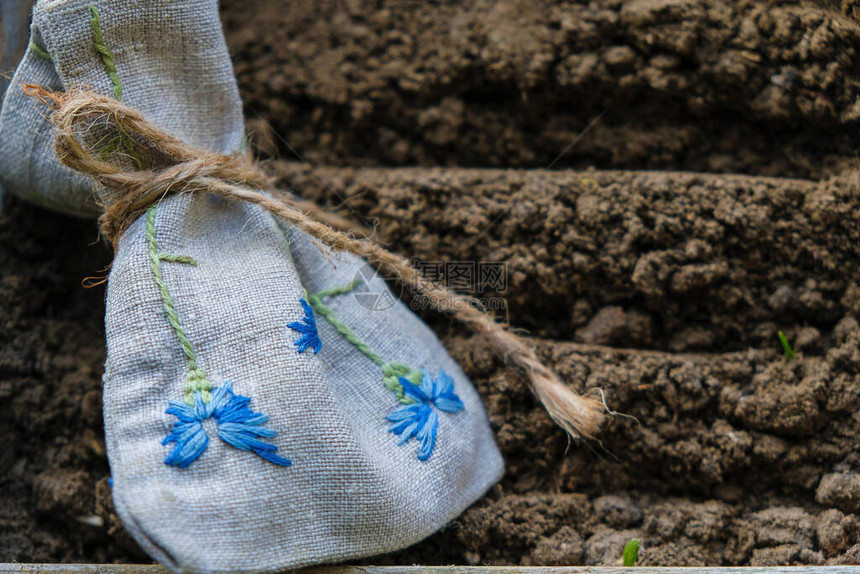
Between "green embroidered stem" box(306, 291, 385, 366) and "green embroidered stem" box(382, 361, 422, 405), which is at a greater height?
"green embroidered stem" box(306, 291, 385, 366)

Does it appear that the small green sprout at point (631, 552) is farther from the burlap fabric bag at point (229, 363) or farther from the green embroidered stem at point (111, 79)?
the green embroidered stem at point (111, 79)

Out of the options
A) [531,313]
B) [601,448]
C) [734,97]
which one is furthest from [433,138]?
[601,448]

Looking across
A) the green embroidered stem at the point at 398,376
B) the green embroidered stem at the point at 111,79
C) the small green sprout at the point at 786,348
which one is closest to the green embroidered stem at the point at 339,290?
the green embroidered stem at the point at 398,376

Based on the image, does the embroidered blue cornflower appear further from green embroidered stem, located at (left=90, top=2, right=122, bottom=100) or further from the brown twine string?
green embroidered stem, located at (left=90, top=2, right=122, bottom=100)

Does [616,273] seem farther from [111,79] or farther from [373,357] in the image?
[111,79]

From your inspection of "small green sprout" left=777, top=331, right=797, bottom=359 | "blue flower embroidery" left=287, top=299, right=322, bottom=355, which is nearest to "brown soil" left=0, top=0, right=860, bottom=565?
"small green sprout" left=777, top=331, right=797, bottom=359

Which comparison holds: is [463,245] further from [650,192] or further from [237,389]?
[237,389]
